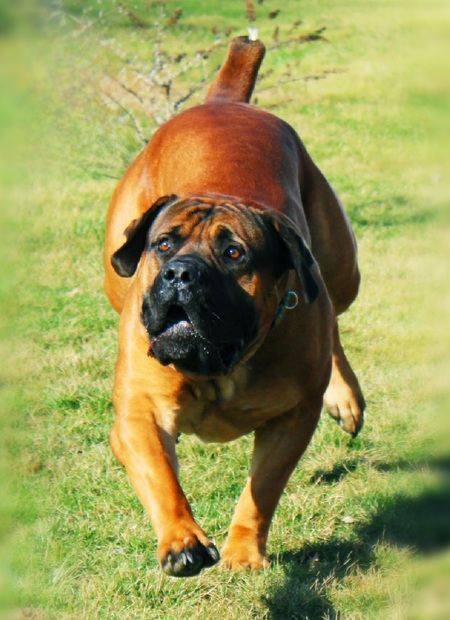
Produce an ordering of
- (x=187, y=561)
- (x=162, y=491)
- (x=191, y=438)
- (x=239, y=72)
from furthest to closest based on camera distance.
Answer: (x=239, y=72), (x=191, y=438), (x=162, y=491), (x=187, y=561)

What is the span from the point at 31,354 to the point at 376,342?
2.11 meters

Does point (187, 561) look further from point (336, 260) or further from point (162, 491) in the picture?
point (336, 260)

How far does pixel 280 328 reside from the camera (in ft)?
12.0

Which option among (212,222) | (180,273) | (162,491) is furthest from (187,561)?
(212,222)

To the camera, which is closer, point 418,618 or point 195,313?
point 418,618

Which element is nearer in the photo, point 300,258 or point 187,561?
point 187,561

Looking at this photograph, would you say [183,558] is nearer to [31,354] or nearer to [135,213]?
[135,213]

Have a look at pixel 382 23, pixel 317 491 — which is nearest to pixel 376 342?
pixel 317 491

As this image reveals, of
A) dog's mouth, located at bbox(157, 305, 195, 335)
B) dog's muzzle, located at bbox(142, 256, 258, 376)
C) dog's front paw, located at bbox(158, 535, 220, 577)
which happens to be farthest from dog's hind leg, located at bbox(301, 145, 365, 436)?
dog's front paw, located at bbox(158, 535, 220, 577)

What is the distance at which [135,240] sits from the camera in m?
3.69

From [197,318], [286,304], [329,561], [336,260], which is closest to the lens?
[197,318]

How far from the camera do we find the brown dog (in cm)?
322

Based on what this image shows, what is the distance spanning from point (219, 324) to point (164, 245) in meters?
0.43

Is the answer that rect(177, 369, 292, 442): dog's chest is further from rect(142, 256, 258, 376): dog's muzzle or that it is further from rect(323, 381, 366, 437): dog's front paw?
rect(323, 381, 366, 437): dog's front paw
